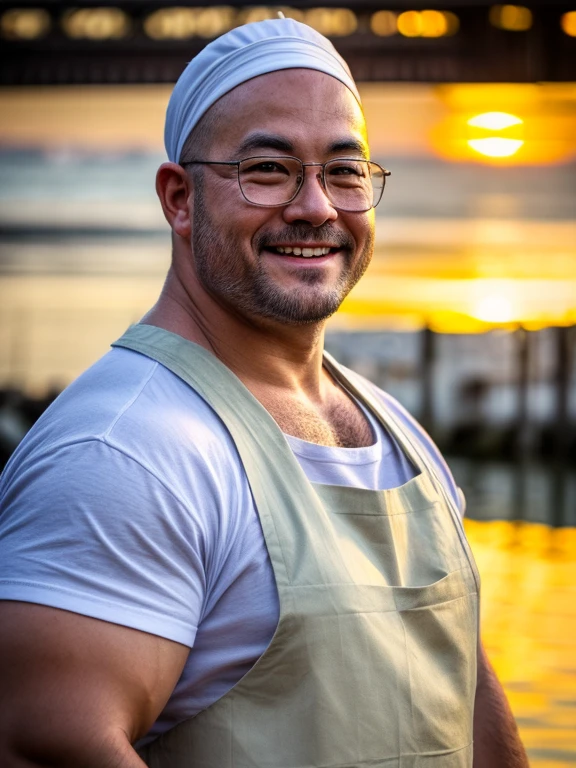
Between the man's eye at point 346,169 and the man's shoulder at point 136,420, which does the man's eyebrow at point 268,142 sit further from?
the man's shoulder at point 136,420

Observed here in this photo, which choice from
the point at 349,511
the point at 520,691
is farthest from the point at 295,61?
the point at 520,691

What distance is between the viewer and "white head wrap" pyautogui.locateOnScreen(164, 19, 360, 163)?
4.23ft

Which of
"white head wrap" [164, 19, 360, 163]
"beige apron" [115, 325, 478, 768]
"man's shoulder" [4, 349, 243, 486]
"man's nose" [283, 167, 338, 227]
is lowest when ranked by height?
"beige apron" [115, 325, 478, 768]

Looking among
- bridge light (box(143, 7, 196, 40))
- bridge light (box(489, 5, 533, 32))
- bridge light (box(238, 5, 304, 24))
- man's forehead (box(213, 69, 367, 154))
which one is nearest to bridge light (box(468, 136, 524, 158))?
bridge light (box(489, 5, 533, 32))

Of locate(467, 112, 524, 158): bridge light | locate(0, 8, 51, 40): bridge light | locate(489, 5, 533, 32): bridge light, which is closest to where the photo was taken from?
locate(489, 5, 533, 32): bridge light

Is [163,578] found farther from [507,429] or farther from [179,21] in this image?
[507,429]

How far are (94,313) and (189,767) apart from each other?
14476 millimetres

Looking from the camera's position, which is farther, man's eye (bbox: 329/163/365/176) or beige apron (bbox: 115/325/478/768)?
man's eye (bbox: 329/163/365/176)

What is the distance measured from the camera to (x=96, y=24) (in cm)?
566

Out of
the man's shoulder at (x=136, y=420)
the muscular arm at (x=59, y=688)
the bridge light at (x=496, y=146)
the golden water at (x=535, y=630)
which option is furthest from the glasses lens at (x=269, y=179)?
the bridge light at (x=496, y=146)

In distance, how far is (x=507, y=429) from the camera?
72.7 feet

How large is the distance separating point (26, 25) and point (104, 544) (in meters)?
5.46

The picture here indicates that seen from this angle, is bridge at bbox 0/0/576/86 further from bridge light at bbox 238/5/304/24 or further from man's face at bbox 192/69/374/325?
man's face at bbox 192/69/374/325

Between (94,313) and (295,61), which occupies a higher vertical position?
(295,61)
